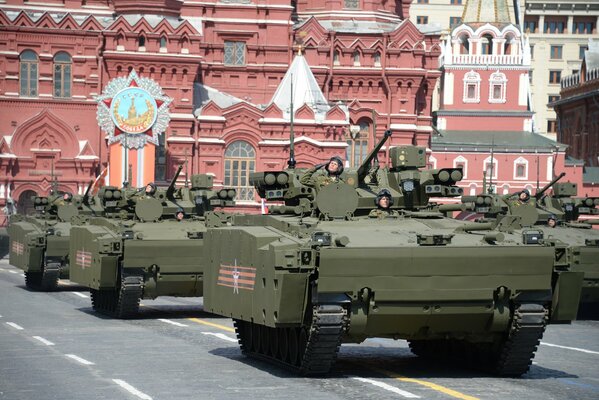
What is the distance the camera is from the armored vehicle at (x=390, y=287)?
17.8 meters

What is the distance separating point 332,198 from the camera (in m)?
20.1

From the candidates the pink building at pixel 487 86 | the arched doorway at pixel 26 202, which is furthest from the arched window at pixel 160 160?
the pink building at pixel 487 86

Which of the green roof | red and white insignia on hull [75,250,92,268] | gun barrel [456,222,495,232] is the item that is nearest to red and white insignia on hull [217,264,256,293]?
gun barrel [456,222,495,232]

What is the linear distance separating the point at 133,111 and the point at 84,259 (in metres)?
45.6

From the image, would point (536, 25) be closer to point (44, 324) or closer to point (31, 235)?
point (31, 235)

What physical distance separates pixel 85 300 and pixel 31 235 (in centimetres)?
389

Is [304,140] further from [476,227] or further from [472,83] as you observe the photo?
[476,227]

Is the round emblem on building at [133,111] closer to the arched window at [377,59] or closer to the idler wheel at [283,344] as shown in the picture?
the arched window at [377,59]

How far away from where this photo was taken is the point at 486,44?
10875cm

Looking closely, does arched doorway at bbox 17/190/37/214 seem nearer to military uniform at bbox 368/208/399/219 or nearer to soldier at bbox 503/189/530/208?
soldier at bbox 503/189/530/208

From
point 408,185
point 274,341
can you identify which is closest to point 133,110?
point 408,185

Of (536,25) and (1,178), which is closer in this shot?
(1,178)

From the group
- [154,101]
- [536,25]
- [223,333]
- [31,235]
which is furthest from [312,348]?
[536,25]

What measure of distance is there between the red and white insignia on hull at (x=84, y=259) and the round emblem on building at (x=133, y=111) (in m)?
44.4
